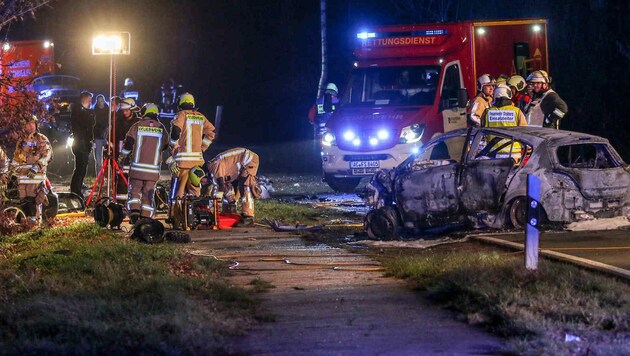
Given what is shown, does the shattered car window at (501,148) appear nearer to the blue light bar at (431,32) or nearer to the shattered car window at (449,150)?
the shattered car window at (449,150)

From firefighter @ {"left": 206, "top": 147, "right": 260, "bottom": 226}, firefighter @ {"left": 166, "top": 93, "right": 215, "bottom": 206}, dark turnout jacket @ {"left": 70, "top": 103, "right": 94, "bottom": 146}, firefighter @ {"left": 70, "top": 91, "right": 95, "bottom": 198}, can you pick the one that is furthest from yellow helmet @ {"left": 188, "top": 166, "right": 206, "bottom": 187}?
dark turnout jacket @ {"left": 70, "top": 103, "right": 94, "bottom": 146}

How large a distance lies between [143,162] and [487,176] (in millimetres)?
4712

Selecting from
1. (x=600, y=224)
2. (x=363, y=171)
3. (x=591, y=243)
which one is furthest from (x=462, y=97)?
(x=591, y=243)

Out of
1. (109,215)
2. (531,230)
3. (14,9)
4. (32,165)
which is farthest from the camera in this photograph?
(32,165)

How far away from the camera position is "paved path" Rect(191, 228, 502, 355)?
6.95m

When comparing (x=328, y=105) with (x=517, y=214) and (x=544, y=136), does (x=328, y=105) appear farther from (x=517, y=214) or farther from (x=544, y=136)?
(x=517, y=214)

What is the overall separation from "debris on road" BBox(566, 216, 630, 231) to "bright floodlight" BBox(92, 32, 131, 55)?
723 cm

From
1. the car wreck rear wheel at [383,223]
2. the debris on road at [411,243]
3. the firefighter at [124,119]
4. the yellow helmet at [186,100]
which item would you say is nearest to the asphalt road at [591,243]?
the debris on road at [411,243]

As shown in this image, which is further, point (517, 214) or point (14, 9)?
point (14, 9)

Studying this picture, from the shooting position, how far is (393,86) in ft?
60.5

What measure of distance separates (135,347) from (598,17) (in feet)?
71.4

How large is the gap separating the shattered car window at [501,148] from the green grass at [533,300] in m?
2.72

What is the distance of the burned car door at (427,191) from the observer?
12523mm

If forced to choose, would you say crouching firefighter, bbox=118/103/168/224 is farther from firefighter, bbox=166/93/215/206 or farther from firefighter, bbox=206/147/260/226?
firefighter, bbox=206/147/260/226
